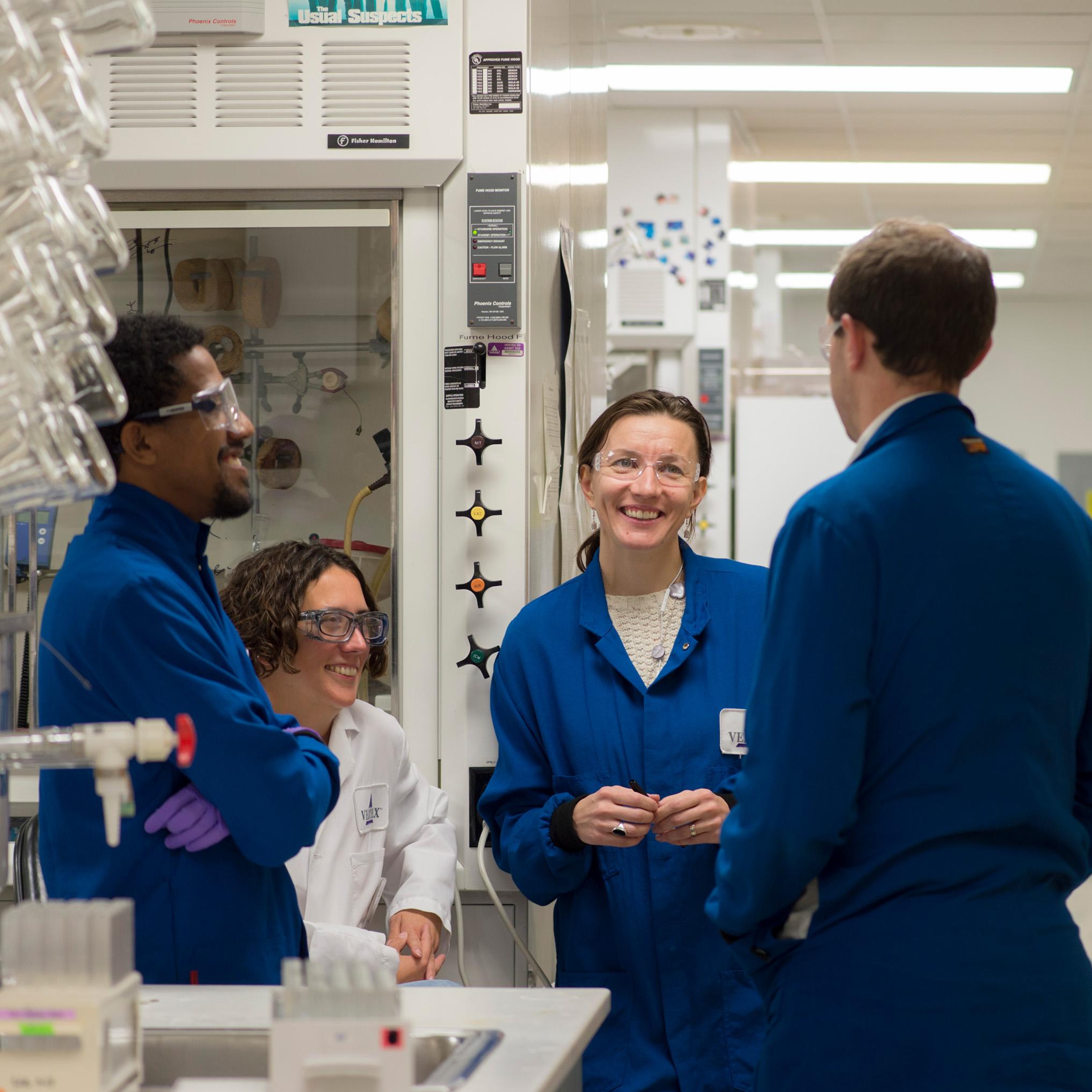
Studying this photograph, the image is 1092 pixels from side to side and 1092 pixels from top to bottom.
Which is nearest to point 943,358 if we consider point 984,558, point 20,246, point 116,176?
point 984,558

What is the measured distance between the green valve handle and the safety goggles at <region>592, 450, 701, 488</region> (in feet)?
1.57

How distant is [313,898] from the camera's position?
2.41m

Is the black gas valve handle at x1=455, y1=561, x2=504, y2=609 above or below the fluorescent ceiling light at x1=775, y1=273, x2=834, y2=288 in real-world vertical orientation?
below

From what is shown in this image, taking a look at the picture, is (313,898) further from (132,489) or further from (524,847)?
(132,489)

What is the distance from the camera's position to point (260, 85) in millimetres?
2676

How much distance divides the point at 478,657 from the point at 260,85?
124 cm

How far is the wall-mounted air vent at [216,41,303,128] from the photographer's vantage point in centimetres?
267

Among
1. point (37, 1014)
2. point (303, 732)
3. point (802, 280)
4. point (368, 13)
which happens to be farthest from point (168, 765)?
point (802, 280)

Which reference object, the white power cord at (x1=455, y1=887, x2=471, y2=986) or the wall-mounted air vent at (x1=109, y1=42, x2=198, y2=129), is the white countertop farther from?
the wall-mounted air vent at (x1=109, y1=42, x2=198, y2=129)

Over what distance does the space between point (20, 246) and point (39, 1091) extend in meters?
0.81

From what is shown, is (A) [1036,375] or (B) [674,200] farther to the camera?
(A) [1036,375]

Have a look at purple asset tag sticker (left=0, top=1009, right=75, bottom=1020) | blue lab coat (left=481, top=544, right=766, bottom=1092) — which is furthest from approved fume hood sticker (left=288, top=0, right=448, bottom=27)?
purple asset tag sticker (left=0, top=1009, right=75, bottom=1020)

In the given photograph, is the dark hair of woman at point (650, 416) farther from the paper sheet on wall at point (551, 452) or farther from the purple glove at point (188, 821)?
the purple glove at point (188, 821)

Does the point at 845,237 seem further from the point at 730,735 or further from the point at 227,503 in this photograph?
the point at 227,503
